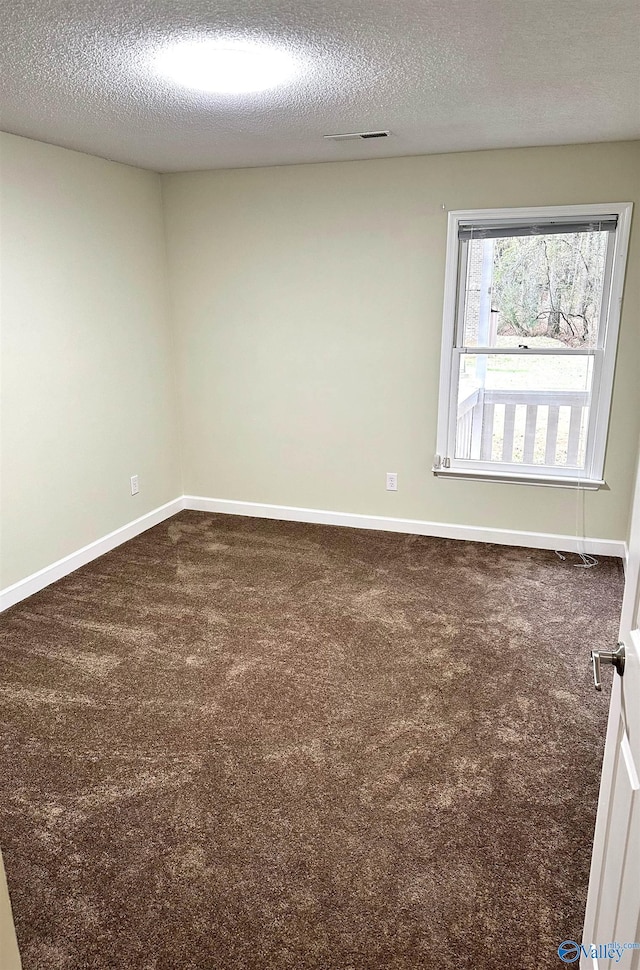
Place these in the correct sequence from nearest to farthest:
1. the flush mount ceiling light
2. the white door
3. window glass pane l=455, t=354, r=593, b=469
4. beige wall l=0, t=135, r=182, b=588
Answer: the white door
the flush mount ceiling light
beige wall l=0, t=135, r=182, b=588
window glass pane l=455, t=354, r=593, b=469

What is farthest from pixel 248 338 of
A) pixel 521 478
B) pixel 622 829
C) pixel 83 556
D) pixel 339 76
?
pixel 622 829

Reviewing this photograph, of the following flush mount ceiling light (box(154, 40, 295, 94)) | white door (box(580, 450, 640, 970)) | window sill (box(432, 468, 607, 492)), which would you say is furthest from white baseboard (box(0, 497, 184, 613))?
white door (box(580, 450, 640, 970))

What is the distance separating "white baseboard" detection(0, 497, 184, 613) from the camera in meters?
3.59

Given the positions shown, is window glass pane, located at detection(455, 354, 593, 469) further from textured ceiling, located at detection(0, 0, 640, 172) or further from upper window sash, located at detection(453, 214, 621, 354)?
textured ceiling, located at detection(0, 0, 640, 172)

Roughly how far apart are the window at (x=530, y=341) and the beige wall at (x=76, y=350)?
1.96 metres

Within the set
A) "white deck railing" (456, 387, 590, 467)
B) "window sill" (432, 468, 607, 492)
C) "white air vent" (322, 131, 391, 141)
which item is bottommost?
"window sill" (432, 468, 607, 492)

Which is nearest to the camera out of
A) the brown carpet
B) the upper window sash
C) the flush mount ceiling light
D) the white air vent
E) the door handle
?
the door handle

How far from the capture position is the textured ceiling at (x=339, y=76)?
1826mm

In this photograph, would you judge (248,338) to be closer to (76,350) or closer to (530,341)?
(76,350)

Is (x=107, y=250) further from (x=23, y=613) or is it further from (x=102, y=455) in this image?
(x=23, y=613)

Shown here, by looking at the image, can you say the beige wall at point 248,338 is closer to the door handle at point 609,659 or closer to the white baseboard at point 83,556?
the white baseboard at point 83,556

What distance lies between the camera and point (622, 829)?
1.24 m

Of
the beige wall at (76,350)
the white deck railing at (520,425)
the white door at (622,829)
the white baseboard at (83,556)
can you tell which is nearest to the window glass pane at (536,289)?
the white deck railing at (520,425)

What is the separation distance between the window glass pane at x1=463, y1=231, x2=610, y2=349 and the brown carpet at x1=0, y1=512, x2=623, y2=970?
1392 millimetres
